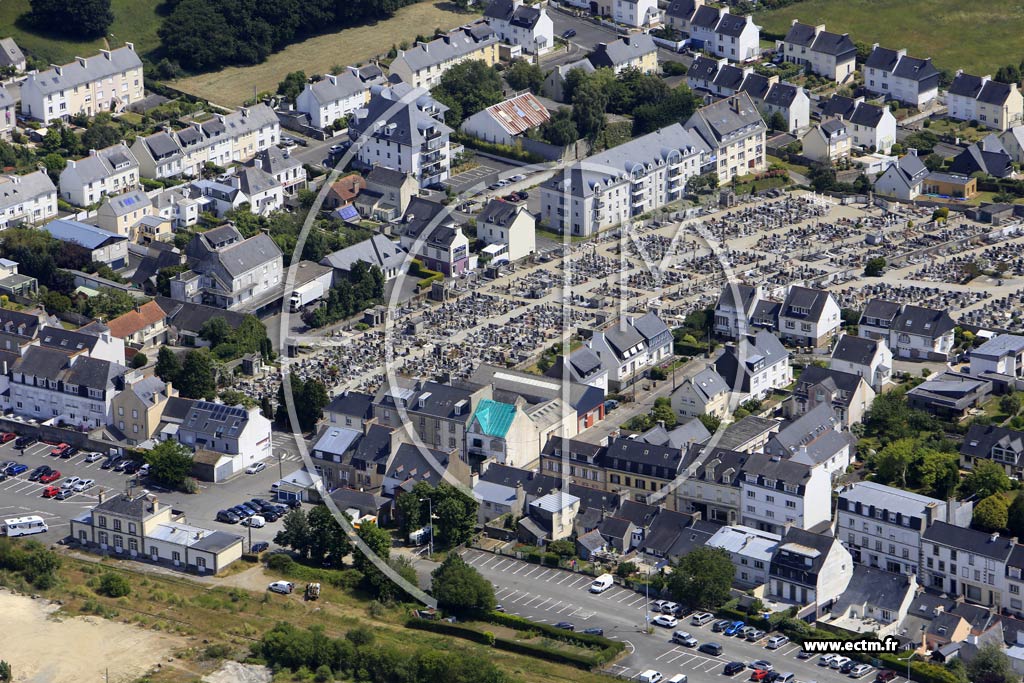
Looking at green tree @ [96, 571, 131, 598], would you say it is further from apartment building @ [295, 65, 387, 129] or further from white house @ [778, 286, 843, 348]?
apartment building @ [295, 65, 387, 129]

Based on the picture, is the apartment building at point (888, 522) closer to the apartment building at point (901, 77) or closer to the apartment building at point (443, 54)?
the apartment building at point (901, 77)

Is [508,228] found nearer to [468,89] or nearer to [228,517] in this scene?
[468,89]

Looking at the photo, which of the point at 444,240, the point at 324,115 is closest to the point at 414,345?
the point at 444,240

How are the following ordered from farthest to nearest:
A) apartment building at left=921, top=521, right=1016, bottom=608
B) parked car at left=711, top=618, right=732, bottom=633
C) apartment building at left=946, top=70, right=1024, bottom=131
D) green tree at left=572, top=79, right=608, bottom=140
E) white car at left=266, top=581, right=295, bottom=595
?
apartment building at left=946, top=70, right=1024, bottom=131, green tree at left=572, top=79, right=608, bottom=140, white car at left=266, top=581, right=295, bottom=595, apartment building at left=921, top=521, right=1016, bottom=608, parked car at left=711, top=618, right=732, bottom=633

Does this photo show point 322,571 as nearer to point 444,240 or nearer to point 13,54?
point 444,240

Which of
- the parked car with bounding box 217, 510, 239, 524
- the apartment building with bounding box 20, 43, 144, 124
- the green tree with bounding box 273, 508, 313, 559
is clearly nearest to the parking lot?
the green tree with bounding box 273, 508, 313, 559

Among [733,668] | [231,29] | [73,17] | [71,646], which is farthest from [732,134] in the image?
[71,646]
